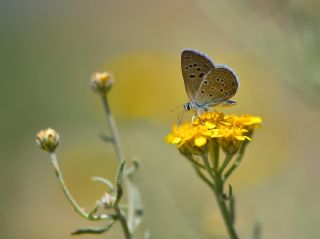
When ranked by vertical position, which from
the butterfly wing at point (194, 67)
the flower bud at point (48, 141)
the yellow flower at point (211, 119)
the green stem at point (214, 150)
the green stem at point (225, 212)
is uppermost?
the butterfly wing at point (194, 67)

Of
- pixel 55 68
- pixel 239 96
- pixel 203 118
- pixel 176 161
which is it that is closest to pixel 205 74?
pixel 203 118

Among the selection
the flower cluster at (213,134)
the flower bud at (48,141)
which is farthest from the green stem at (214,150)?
the flower bud at (48,141)

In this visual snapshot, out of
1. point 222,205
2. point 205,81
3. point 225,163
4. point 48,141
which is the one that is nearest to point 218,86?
point 205,81

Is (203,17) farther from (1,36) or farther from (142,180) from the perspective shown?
(142,180)

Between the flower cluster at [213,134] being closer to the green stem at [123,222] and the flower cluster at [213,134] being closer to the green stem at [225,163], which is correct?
the green stem at [225,163]

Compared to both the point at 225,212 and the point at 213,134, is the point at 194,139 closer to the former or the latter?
the point at 213,134

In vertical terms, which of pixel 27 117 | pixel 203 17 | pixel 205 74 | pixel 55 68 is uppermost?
pixel 203 17
